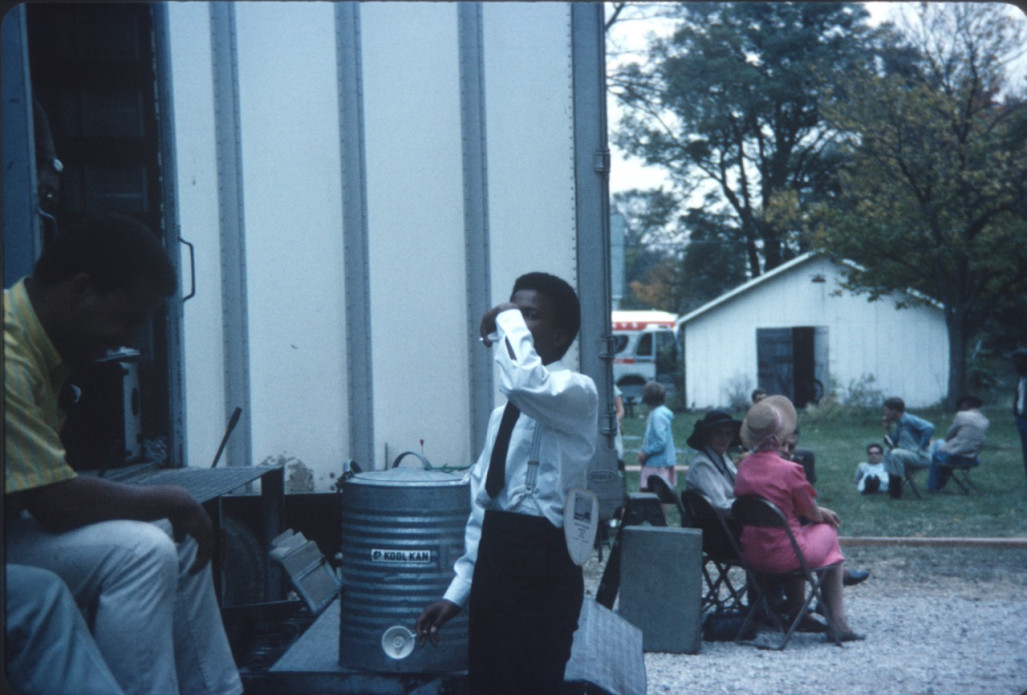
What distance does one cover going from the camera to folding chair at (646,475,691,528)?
20.8 feet

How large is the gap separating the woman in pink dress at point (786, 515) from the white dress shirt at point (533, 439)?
125 inches

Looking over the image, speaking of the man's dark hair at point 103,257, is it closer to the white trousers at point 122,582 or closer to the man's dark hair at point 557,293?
the white trousers at point 122,582

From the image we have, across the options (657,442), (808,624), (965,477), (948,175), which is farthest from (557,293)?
(948,175)

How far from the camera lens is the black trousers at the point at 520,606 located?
2.66 metres

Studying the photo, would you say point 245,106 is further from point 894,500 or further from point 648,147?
point 648,147

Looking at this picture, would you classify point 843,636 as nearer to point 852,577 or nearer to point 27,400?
point 852,577

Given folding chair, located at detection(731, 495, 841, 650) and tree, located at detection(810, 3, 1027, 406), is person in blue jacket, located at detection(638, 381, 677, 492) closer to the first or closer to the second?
folding chair, located at detection(731, 495, 841, 650)

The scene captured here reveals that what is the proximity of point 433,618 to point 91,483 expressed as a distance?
3.23ft

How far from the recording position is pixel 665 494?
6.55 meters

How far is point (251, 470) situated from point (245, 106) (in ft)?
6.04

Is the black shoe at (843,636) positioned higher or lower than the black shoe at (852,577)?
lower

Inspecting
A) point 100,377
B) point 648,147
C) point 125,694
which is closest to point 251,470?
point 100,377

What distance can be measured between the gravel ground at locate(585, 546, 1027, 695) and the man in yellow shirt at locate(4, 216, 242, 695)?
3.22m

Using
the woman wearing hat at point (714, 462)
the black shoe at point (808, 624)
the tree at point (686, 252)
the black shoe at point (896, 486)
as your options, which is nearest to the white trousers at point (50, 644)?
the woman wearing hat at point (714, 462)
